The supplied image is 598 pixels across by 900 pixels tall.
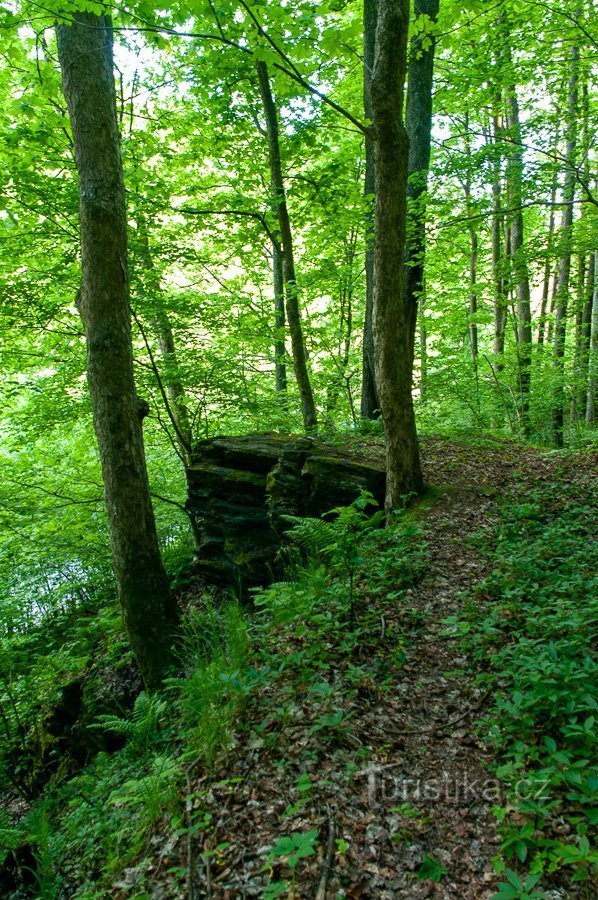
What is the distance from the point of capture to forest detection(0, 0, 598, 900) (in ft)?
8.42

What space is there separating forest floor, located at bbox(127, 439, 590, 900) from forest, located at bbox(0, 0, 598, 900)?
0.02 meters

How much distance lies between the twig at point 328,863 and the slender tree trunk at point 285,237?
7.68m

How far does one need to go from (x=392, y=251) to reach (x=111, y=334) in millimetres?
3331

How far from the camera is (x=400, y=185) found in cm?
555

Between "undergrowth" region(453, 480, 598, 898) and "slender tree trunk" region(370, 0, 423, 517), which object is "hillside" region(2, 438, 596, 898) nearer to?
"undergrowth" region(453, 480, 598, 898)

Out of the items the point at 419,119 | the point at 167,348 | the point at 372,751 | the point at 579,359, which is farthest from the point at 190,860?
the point at 579,359

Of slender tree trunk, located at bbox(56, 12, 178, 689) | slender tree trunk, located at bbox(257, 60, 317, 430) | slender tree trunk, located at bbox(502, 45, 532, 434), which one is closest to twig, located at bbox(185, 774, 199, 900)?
slender tree trunk, located at bbox(56, 12, 178, 689)

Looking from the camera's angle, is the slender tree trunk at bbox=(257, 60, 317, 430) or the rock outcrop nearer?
the rock outcrop

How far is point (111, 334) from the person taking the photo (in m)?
5.50

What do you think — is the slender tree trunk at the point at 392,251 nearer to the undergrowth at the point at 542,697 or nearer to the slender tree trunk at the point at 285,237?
the undergrowth at the point at 542,697

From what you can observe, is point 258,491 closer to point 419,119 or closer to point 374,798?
point 374,798

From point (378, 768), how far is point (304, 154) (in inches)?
408

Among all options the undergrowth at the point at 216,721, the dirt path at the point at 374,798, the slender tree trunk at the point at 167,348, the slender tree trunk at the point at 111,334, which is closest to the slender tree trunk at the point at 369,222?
the slender tree trunk at the point at 167,348

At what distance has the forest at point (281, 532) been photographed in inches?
101
